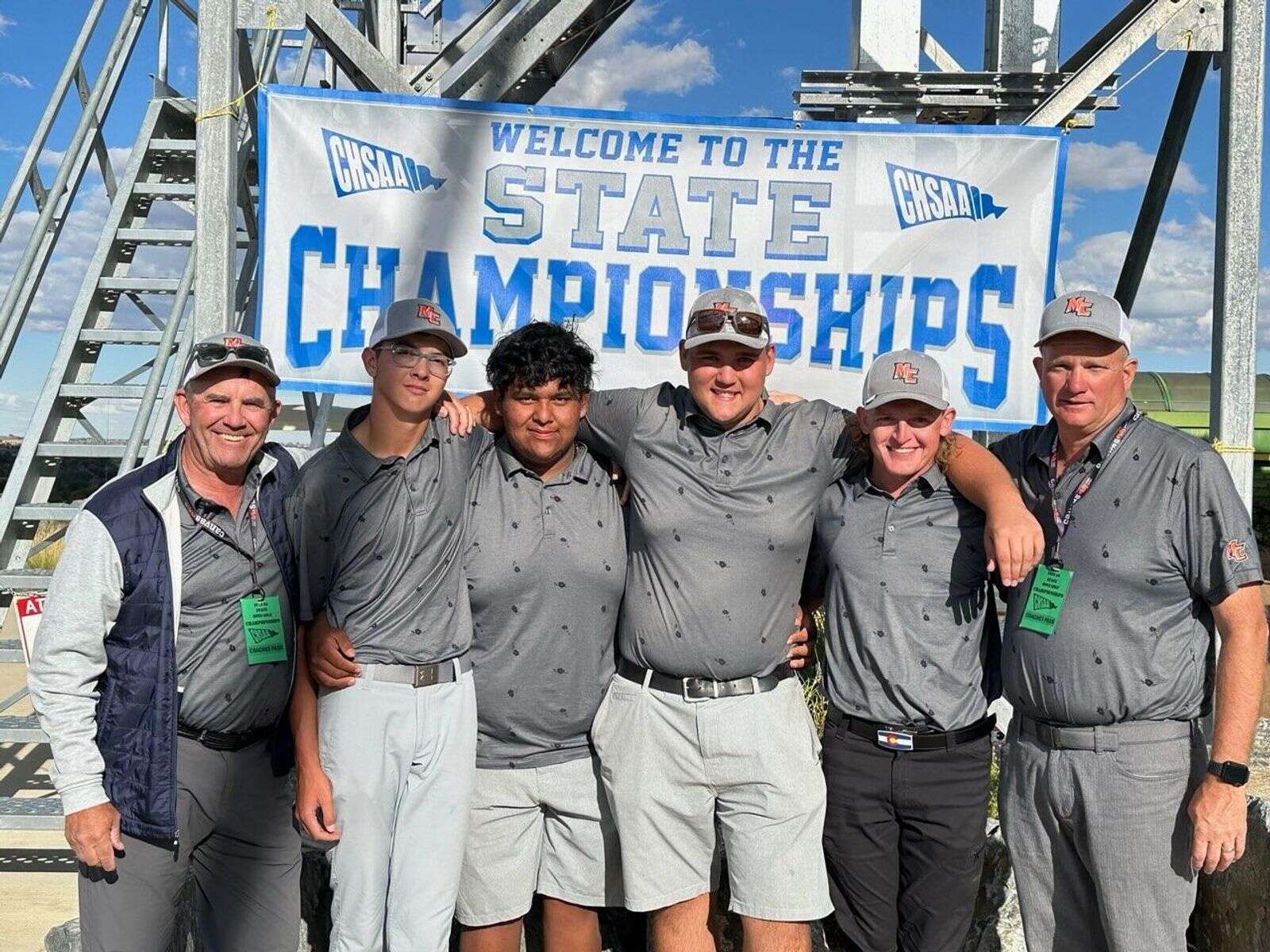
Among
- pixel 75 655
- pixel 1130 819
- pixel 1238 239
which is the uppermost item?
pixel 1238 239

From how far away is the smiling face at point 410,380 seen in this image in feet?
10.2

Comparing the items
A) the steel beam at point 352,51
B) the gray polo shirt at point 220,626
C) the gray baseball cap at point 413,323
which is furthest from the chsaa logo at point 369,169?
the gray polo shirt at point 220,626

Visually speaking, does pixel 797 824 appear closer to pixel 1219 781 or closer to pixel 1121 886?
pixel 1121 886

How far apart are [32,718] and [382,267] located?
125 inches

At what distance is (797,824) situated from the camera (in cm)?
312

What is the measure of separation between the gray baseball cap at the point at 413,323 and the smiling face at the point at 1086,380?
1688 mm

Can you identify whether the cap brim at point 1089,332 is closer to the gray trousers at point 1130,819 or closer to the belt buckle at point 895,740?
the gray trousers at point 1130,819

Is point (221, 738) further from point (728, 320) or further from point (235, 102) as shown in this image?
point (235, 102)

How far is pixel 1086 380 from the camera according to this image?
295 centimetres

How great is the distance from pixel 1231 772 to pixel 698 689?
1.41m

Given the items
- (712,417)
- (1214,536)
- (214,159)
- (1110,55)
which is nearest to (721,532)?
(712,417)

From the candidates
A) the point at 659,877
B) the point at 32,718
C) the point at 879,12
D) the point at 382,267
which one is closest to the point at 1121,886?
the point at 659,877

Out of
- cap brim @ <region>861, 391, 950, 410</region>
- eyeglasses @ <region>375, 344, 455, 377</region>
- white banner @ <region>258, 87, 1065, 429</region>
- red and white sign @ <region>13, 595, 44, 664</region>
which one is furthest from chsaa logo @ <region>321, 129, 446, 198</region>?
cap brim @ <region>861, 391, 950, 410</region>

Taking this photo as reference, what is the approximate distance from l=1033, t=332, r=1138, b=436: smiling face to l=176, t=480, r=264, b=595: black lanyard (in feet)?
7.29
